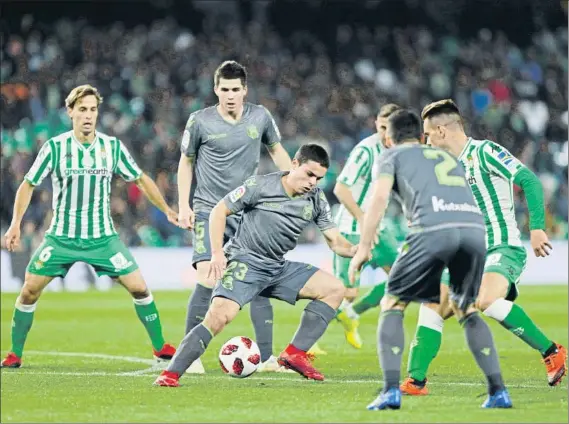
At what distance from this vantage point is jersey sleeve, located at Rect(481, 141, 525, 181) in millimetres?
7910

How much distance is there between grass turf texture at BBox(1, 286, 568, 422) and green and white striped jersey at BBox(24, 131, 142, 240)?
1131 mm

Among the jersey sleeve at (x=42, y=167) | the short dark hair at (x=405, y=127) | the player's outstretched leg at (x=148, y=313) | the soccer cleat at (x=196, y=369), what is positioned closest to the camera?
the short dark hair at (x=405, y=127)

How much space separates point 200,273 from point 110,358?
1.64 metres

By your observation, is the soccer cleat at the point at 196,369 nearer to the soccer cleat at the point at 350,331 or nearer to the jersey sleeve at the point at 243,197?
the jersey sleeve at the point at 243,197

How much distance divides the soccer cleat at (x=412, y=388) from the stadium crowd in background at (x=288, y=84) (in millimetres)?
13898

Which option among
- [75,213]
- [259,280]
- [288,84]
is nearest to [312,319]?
[259,280]

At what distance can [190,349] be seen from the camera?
25.2 feet

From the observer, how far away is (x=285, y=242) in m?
8.31

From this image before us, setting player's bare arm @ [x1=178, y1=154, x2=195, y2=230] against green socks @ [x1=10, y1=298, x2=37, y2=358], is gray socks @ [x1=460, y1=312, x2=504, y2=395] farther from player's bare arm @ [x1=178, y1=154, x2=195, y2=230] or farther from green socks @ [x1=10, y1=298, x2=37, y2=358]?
green socks @ [x1=10, y1=298, x2=37, y2=358]

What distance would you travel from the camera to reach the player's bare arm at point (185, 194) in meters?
9.10

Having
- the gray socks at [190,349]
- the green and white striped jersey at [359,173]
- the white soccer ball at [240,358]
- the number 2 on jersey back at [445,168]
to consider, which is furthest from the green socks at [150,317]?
the number 2 on jersey back at [445,168]

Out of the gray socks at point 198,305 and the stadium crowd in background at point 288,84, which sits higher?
the stadium crowd in background at point 288,84

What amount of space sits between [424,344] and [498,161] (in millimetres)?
1364

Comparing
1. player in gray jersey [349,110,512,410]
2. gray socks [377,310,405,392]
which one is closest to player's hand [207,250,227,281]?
player in gray jersey [349,110,512,410]
